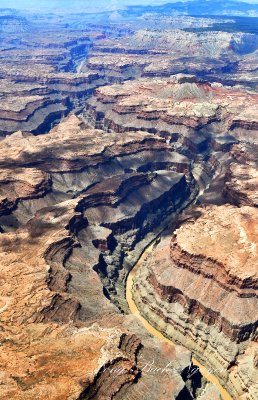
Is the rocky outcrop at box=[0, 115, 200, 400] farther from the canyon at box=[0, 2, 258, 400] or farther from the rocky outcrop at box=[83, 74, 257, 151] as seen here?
the rocky outcrop at box=[83, 74, 257, 151]

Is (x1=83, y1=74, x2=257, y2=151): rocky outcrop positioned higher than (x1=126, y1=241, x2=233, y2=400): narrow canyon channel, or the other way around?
(x1=83, y1=74, x2=257, y2=151): rocky outcrop

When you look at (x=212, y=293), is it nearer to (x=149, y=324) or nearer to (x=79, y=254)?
(x=149, y=324)

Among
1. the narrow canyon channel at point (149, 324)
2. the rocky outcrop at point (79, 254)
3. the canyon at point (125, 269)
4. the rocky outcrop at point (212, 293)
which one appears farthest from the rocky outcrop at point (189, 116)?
the rocky outcrop at point (212, 293)

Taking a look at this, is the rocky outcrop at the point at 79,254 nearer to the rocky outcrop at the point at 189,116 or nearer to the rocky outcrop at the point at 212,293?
the rocky outcrop at the point at 212,293

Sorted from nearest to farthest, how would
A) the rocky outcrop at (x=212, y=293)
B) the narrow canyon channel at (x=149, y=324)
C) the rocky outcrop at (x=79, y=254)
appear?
the rocky outcrop at (x=79, y=254), the narrow canyon channel at (x=149, y=324), the rocky outcrop at (x=212, y=293)

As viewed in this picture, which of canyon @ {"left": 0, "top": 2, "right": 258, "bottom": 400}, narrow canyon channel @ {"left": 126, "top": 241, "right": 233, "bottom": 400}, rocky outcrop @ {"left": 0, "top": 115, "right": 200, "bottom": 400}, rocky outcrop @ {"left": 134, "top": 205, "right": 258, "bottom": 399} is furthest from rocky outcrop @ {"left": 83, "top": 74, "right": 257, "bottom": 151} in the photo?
rocky outcrop @ {"left": 134, "top": 205, "right": 258, "bottom": 399}

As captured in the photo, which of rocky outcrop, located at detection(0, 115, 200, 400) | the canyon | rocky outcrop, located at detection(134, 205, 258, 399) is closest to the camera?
rocky outcrop, located at detection(0, 115, 200, 400)

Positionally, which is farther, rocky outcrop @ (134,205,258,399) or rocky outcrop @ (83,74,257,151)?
rocky outcrop @ (83,74,257,151)

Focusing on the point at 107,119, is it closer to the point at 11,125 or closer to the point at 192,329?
the point at 11,125
